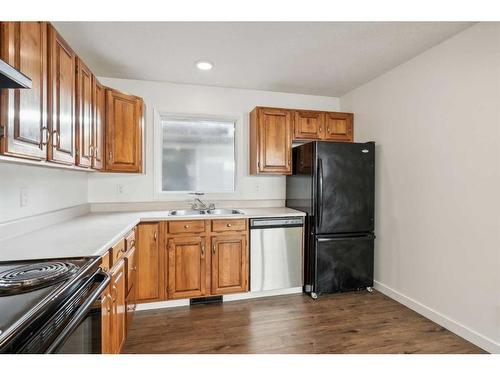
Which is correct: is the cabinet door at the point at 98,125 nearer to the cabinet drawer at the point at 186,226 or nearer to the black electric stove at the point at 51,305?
the cabinet drawer at the point at 186,226

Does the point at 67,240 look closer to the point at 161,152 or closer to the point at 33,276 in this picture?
the point at 33,276

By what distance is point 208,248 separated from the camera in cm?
266

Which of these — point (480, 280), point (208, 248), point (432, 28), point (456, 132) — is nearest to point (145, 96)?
point (208, 248)

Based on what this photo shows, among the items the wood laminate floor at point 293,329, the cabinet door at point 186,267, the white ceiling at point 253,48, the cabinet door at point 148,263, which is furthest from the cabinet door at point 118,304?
the white ceiling at point 253,48

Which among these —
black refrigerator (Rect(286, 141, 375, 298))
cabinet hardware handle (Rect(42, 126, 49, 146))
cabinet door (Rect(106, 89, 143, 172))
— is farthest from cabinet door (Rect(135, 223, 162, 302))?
black refrigerator (Rect(286, 141, 375, 298))

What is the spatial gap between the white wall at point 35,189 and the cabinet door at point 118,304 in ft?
2.42

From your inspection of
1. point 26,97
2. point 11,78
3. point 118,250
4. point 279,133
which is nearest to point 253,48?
point 279,133

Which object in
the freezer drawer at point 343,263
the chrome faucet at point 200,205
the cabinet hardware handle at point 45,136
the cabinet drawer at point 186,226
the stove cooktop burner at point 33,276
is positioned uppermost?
the cabinet hardware handle at point 45,136

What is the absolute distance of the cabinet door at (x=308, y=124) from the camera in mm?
3209

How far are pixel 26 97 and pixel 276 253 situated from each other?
2371 millimetres

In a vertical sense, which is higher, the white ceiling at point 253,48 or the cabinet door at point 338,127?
the white ceiling at point 253,48

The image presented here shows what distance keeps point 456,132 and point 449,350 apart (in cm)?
168
